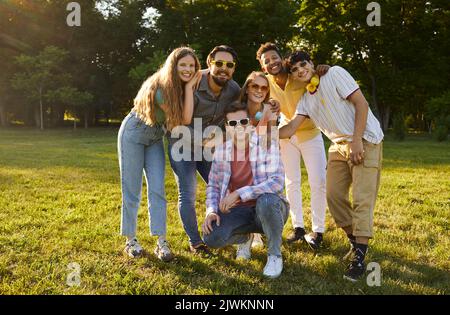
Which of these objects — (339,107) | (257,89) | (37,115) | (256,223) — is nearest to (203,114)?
(257,89)

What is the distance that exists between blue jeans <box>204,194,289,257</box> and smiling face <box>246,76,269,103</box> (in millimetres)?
1028

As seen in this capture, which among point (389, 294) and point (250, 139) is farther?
point (250, 139)

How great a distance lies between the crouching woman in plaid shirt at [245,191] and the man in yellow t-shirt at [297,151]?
0.79m

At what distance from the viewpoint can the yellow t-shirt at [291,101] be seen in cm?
468

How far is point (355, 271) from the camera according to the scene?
12.5 ft

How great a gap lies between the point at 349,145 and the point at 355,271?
1.21m

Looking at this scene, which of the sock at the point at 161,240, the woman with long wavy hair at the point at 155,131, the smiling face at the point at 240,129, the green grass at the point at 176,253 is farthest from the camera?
the sock at the point at 161,240

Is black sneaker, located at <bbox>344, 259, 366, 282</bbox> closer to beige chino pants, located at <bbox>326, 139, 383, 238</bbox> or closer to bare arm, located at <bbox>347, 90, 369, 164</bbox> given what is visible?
beige chino pants, located at <bbox>326, 139, 383, 238</bbox>

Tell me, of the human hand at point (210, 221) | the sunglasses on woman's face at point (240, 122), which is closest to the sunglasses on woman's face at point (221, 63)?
the sunglasses on woman's face at point (240, 122)

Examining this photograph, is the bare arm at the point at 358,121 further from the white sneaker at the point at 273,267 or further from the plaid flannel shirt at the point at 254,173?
the white sneaker at the point at 273,267

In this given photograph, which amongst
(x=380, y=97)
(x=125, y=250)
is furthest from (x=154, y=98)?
(x=380, y=97)

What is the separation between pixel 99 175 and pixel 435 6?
2936 cm
